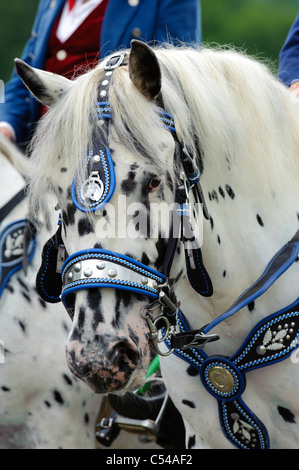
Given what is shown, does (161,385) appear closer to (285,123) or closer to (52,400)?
(52,400)

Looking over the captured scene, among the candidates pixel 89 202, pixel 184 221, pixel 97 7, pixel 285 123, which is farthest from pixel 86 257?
pixel 97 7

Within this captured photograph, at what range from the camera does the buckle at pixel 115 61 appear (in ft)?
6.92

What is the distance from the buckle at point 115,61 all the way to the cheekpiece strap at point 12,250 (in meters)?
1.09

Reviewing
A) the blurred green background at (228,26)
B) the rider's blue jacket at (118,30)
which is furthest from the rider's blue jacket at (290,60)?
the blurred green background at (228,26)

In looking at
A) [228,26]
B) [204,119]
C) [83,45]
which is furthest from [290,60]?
[228,26]

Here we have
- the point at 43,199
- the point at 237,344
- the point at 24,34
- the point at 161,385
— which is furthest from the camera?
the point at 24,34

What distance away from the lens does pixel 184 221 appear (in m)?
2.02

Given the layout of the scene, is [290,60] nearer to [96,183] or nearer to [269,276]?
[269,276]

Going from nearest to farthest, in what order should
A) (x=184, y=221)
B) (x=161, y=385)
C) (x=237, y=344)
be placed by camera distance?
1. (x=184, y=221)
2. (x=237, y=344)
3. (x=161, y=385)

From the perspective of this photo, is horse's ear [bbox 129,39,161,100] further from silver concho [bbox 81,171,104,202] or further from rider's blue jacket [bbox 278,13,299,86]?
rider's blue jacket [bbox 278,13,299,86]

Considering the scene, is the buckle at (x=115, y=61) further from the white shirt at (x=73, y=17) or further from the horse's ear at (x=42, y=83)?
the white shirt at (x=73, y=17)

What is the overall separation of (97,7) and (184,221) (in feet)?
6.00

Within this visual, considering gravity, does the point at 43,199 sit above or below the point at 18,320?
above

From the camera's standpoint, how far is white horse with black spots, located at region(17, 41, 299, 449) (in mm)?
1903
